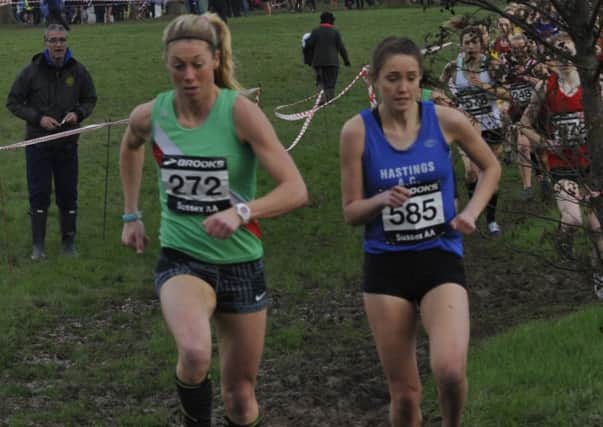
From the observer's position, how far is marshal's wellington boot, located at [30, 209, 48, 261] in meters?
11.8

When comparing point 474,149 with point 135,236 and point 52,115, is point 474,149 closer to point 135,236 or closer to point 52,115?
point 135,236

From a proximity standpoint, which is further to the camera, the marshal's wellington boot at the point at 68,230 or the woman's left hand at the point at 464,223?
the marshal's wellington boot at the point at 68,230

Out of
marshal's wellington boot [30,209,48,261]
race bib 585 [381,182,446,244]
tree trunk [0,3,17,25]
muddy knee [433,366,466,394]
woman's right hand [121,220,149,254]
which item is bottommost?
tree trunk [0,3,17,25]

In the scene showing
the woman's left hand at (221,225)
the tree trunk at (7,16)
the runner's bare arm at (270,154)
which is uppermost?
the runner's bare arm at (270,154)

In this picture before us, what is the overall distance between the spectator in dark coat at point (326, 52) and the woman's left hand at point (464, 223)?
17163mm

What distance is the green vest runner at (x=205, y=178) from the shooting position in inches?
214

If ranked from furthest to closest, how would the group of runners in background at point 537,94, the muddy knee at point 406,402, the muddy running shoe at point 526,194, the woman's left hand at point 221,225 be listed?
the muddy running shoe at point 526,194
the group of runners in background at point 537,94
the muddy knee at point 406,402
the woman's left hand at point 221,225

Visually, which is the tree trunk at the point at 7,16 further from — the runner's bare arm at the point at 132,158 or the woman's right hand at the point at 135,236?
the woman's right hand at the point at 135,236

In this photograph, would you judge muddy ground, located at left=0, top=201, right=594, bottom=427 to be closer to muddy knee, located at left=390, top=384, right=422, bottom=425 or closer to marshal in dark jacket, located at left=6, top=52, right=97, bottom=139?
muddy knee, located at left=390, top=384, right=422, bottom=425

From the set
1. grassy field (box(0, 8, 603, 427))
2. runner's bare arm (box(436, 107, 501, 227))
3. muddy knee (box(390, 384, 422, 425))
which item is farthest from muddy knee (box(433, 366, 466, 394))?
grassy field (box(0, 8, 603, 427))

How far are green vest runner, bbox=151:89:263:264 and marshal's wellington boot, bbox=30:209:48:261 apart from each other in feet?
21.3

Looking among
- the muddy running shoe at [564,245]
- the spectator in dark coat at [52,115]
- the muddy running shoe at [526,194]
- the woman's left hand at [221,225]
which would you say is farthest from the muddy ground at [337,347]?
the woman's left hand at [221,225]

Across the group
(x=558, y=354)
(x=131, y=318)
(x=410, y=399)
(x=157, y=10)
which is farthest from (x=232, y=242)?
(x=157, y=10)

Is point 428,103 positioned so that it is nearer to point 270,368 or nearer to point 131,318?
point 270,368
